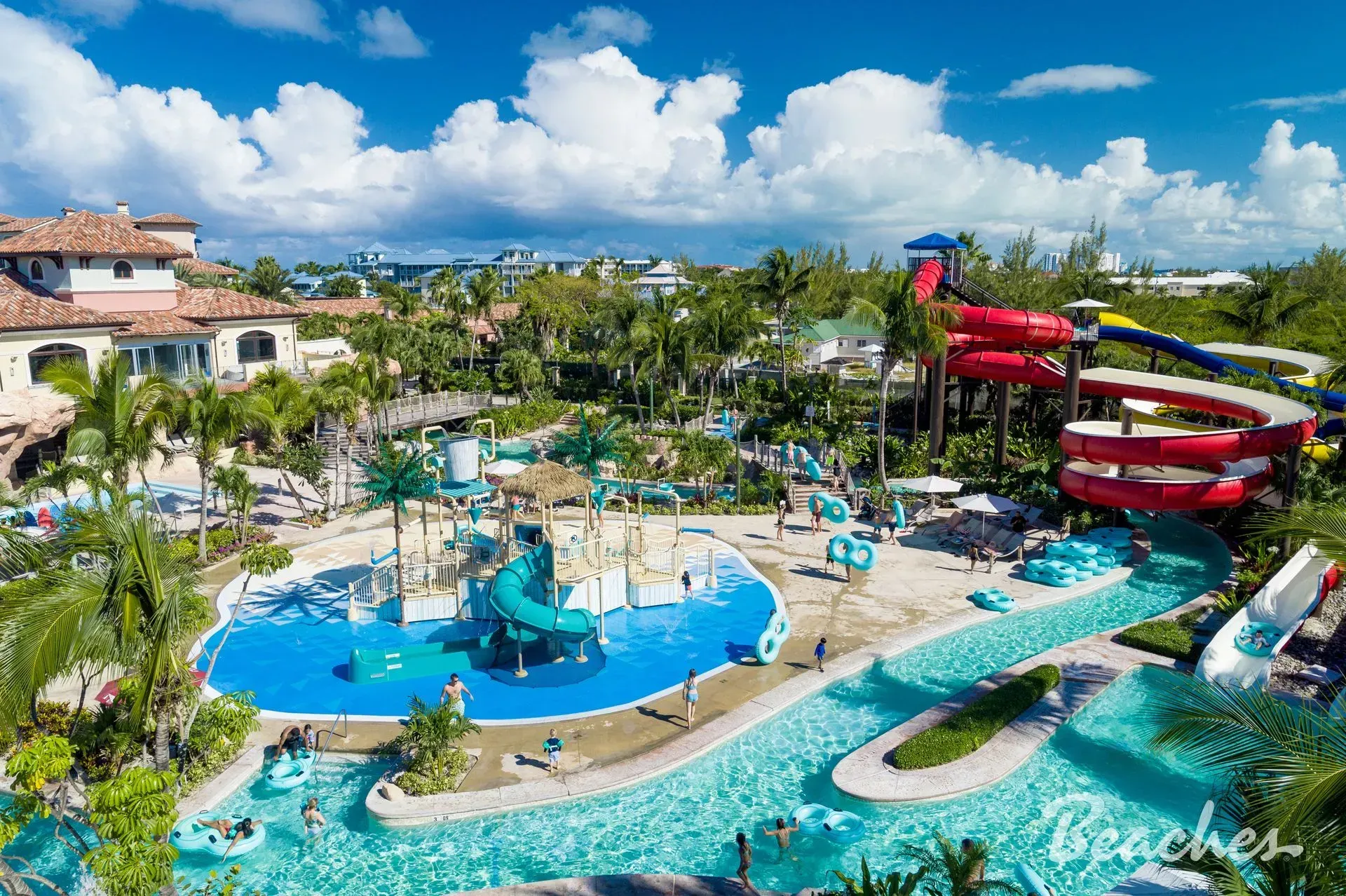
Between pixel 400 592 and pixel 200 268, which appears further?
pixel 200 268

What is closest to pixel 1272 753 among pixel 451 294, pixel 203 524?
pixel 203 524

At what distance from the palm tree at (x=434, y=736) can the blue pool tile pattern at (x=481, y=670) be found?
1.93 m

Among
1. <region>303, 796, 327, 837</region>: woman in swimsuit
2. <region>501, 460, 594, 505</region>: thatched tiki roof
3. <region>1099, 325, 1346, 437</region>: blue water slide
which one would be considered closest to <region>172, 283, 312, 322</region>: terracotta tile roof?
<region>501, 460, 594, 505</region>: thatched tiki roof

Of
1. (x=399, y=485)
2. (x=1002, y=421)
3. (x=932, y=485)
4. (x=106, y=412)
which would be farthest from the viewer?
(x=1002, y=421)

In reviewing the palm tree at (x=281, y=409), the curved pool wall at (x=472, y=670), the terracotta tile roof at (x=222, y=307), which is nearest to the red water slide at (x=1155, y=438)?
the curved pool wall at (x=472, y=670)

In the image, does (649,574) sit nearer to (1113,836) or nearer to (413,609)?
(413,609)

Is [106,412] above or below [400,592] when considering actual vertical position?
above

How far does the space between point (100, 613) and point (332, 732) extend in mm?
7528

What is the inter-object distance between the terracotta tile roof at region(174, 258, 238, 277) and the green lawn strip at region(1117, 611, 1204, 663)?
7018 cm

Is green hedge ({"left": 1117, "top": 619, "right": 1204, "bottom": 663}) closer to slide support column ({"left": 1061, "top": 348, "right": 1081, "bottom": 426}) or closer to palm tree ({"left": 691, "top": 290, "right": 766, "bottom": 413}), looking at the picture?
slide support column ({"left": 1061, "top": 348, "right": 1081, "bottom": 426})

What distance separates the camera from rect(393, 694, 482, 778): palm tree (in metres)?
13.8

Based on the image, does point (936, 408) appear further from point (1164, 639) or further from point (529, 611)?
point (529, 611)

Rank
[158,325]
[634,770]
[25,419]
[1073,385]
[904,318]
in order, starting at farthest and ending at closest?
[158,325]
[25,419]
[904,318]
[1073,385]
[634,770]

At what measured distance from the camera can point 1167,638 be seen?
60.3 feet
